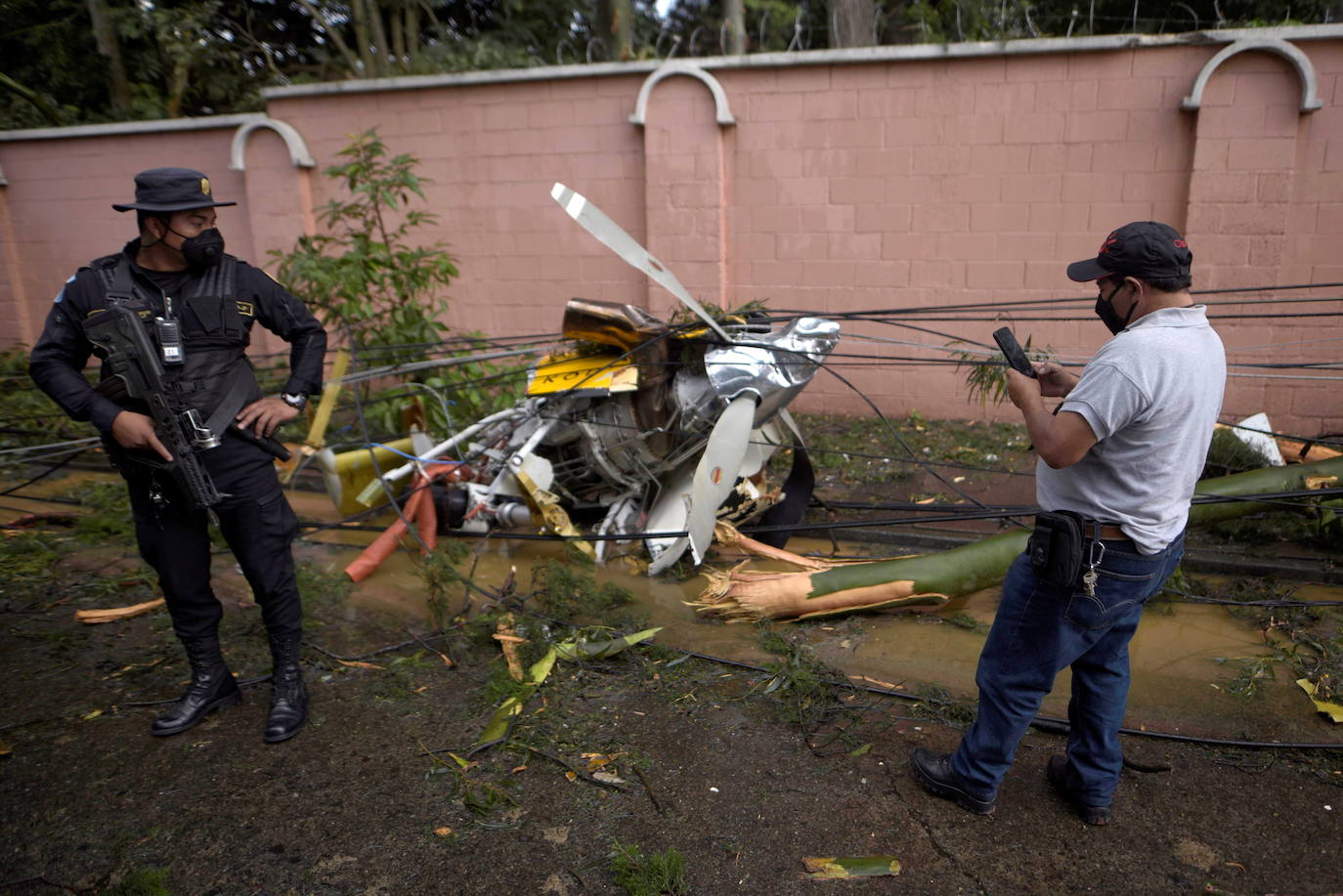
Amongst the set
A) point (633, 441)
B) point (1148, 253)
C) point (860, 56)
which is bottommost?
point (633, 441)

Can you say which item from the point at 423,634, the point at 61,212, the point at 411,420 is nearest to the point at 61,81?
the point at 61,212

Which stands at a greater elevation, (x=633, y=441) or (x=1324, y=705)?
(x=633, y=441)

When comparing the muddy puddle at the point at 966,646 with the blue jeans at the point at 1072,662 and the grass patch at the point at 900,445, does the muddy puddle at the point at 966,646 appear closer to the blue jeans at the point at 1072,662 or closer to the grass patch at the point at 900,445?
the blue jeans at the point at 1072,662

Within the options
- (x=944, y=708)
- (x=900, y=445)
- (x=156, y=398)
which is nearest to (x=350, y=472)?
(x=156, y=398)

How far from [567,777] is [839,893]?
0.97 meters

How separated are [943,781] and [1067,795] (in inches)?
15.5

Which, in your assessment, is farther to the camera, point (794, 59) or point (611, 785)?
point (794, 59)

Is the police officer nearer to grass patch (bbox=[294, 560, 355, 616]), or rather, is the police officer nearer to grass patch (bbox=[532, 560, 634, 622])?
grass patch (bbox=[294, 560, 355, 616])

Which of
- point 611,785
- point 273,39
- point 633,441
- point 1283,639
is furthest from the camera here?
point 273,39

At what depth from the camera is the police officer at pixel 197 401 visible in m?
2.88

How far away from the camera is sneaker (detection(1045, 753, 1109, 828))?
2.55 meters

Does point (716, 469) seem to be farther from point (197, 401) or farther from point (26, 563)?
point (26, 563)

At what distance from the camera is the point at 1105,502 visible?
7.61ft

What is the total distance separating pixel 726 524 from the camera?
14.5 feet
